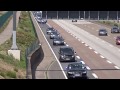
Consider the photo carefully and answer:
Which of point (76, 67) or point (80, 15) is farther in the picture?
point (76, 67)

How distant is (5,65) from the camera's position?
26.5 m

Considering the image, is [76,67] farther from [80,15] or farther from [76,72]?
[80,15]

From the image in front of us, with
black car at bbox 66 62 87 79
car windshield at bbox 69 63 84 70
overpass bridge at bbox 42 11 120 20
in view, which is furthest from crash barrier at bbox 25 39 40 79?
overpass bridge at bbox 42 11 120 20

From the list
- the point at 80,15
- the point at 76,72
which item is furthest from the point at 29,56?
the point at 80,15

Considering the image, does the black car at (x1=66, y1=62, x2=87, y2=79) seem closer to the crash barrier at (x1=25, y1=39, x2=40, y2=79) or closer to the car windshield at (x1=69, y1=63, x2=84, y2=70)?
the car windshield at (x1=69, y1=63, x2=84, y2=70)

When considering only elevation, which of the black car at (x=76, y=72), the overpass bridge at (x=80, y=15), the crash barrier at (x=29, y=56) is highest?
the overpass bridge at (x=80, y=15)

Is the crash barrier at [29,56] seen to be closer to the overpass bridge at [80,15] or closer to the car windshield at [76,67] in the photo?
the car windshield at [76,67]

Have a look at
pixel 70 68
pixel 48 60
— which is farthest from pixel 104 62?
pixel 70 68

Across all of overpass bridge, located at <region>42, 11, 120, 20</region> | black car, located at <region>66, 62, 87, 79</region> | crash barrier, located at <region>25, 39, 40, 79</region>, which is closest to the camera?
overpass bridge, located at <region>42, 11, 120, 20</region>

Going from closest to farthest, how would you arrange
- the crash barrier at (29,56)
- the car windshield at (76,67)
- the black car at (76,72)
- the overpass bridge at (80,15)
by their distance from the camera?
the overpass bridge at (80,15) → the crash barrier at (29,56) → the black car at (76,72) → the car windshield at (76,67)

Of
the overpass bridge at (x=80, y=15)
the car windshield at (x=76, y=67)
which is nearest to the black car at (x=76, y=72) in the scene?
the car windshield at (x=76, y=67)
